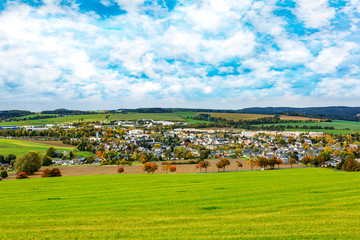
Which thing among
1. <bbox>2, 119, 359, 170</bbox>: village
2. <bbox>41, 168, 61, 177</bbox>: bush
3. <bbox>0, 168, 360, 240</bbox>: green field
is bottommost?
<bbox>2, 119, 359, 170</bbox>: village

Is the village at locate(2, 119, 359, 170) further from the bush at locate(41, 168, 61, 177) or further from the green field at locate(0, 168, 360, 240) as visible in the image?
the green field at locate(0, 168, 360, 240)

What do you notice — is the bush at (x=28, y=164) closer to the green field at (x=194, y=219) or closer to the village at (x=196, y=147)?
the village at (x=196, y=147)


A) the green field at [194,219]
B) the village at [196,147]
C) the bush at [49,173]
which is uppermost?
the green field at [194,219]

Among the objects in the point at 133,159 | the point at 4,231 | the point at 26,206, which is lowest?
the point at 133,159

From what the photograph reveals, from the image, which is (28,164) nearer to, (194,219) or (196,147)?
(194,219)

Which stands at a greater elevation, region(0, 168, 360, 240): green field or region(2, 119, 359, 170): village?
region(0, 168, 360, 240): green field

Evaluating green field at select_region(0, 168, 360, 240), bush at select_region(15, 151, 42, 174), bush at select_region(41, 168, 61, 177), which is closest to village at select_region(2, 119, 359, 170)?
bush at select_region(15, 151, 42, 174)

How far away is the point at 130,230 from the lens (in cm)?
1070

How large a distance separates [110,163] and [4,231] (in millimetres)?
75926

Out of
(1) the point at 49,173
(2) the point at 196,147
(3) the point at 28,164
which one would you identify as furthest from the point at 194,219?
(2) the point at 196,147

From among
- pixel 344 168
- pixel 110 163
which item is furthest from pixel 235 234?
pixel 110 163

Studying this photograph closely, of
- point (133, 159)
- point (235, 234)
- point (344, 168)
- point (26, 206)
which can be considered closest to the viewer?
point (235, 234)

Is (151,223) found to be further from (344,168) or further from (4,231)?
(344,168)

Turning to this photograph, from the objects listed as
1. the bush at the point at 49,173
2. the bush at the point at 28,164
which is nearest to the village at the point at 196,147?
the bush at the point at 28,164
